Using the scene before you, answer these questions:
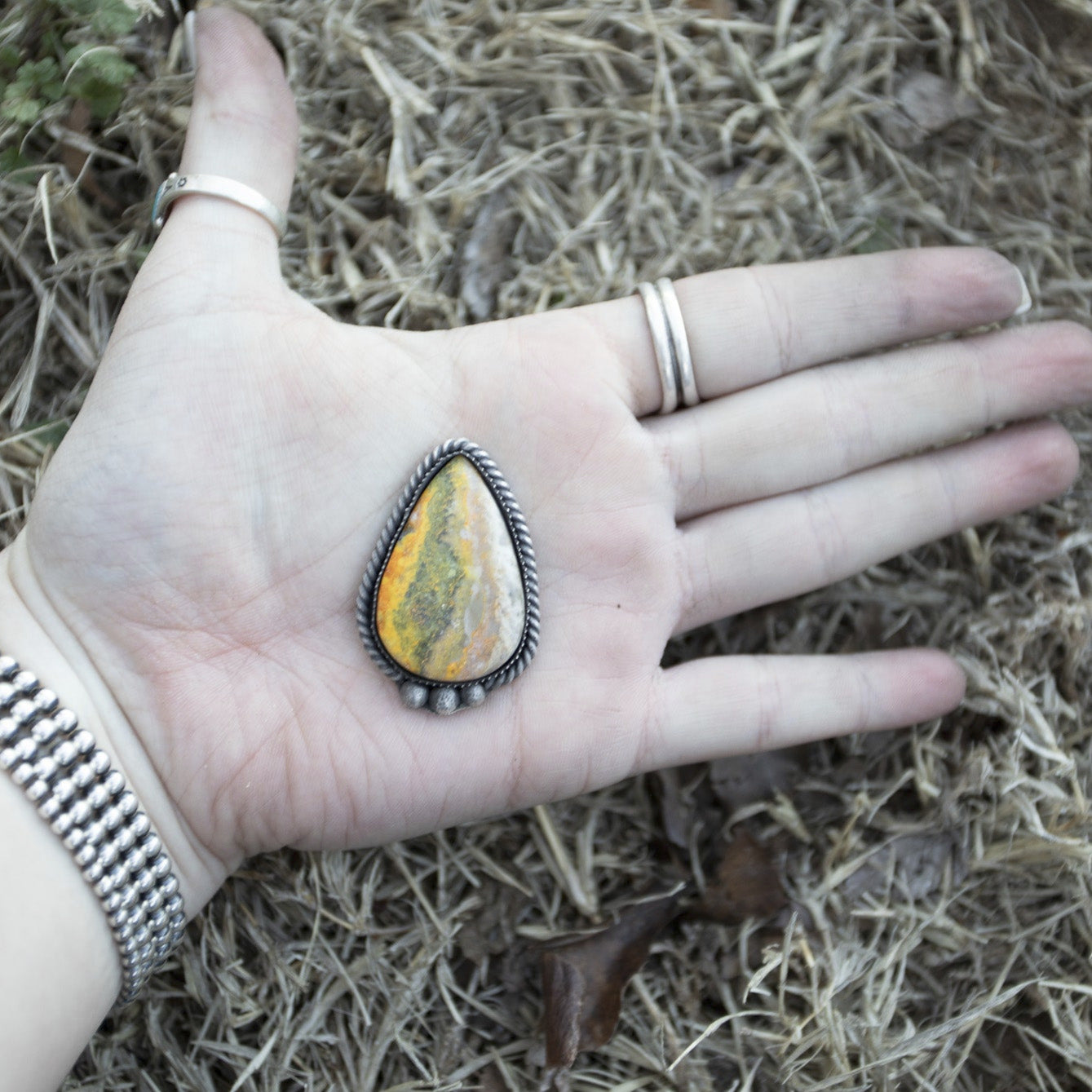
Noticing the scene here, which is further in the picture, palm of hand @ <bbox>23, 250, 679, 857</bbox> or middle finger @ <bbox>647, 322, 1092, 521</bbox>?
middle finger @ <bbox>647, 322, 1092, 521</bbox>

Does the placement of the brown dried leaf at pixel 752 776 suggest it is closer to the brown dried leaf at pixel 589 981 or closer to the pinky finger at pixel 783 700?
the pinky finger at pixel 783 700

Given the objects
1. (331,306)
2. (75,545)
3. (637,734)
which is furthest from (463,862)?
(331,306)

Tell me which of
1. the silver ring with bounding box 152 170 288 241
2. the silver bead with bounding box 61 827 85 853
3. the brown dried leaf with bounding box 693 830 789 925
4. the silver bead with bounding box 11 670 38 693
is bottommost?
the brown dried leaf with bounding box 693 830 789 925

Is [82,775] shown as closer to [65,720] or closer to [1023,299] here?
[65,720]

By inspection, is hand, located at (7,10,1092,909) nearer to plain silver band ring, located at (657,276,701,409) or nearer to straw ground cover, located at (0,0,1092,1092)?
plain silver band ring, located at (657,276,701,409)

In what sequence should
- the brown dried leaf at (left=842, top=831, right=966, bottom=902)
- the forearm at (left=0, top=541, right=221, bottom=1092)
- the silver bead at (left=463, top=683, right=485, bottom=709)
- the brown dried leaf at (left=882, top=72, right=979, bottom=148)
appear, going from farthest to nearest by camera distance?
the brown dried leaf at (left=882, top=72, right=979, bottom=148), the brown dried leaf at (left=842, top=831, right=966, bottom=902), the silver bead at (left=463, top=683, right=485, bottom=709), the forearm at (left=0, top=541, right=221, bottom=1092)

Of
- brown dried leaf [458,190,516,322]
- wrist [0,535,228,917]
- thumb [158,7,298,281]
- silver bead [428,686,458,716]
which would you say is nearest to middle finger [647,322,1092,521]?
brown dried leaf [458,190,516,322]
